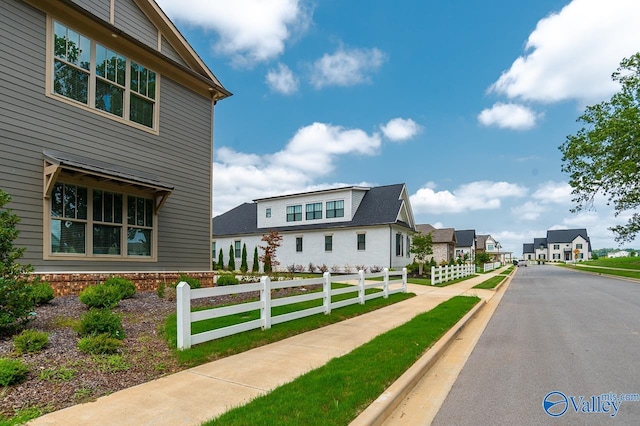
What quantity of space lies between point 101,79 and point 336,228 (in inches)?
854

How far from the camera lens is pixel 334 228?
3081 centimetres

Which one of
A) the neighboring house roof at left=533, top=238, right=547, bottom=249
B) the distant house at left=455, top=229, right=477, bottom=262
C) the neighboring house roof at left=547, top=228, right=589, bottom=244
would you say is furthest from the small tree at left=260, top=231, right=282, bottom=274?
the neighboring house roof at left=533, top=238, right=547, bottom=249

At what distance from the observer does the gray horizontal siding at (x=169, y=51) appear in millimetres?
13317

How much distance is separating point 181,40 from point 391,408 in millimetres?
13605

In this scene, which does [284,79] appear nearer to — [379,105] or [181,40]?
[379,105]

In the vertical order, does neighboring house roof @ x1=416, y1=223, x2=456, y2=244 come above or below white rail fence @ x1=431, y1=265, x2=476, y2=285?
above

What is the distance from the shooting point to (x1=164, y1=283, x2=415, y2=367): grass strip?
593 cm

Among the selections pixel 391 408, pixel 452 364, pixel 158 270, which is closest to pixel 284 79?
pixel 158 270

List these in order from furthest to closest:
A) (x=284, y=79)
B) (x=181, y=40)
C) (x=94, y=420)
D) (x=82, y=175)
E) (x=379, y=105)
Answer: (x=379, y=105)
(x=284, y=79)
(x=181, y=40)
(x=82, y=175)
(x=94, y=420)

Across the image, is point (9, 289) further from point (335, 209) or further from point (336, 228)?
point (335, 209)

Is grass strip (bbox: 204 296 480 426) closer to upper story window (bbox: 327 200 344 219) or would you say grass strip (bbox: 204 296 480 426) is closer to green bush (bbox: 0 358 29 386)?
green bush (bbox: 0 358 29 386)

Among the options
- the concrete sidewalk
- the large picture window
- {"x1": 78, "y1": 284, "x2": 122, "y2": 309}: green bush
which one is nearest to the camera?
the concrete sidewalk

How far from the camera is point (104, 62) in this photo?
36.6ft

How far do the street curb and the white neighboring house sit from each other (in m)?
21.4
